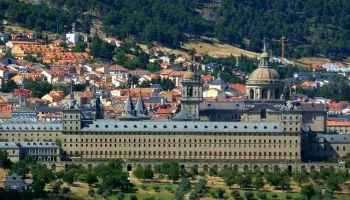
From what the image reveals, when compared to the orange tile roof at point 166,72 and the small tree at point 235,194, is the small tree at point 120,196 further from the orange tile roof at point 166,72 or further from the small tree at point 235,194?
the orange tile roof at point 166,72

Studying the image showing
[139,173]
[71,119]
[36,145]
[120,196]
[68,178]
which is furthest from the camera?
[71,119]

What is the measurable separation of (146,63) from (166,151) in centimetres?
5547

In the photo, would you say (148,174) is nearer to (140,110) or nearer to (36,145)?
(36,145)

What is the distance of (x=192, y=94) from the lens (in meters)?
145

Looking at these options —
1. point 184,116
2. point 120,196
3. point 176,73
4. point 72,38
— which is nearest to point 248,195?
Answer: point 120,196

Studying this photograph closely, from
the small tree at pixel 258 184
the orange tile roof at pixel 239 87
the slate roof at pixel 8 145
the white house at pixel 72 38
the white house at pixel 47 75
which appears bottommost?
the small tree at pixel 258 184

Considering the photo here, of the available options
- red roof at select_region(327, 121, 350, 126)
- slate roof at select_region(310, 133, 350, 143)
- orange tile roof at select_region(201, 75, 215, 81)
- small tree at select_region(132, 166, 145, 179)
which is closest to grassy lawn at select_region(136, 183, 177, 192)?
small tree at select_region(132, 166, 145, 179)

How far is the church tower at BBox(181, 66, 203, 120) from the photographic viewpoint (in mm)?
143875

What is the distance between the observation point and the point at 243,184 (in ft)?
414

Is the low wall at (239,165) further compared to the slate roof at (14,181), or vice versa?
the low wall at (239,165)

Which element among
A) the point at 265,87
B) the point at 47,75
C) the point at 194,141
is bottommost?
the point at 194,141

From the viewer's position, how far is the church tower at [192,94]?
472 feet

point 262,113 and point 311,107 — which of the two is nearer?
point 262,113

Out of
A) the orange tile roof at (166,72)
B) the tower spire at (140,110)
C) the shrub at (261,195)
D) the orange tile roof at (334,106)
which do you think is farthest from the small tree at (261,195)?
the orange tile roof at (166,72)
